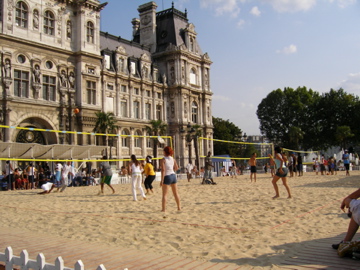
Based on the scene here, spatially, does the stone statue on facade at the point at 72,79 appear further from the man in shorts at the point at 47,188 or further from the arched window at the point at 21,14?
the man in shorts at the point at 47,188

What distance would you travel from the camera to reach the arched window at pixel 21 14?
29.6 metres

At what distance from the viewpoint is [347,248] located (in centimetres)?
484

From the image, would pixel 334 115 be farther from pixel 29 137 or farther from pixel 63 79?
pixel 29 137

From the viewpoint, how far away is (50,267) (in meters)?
3.79

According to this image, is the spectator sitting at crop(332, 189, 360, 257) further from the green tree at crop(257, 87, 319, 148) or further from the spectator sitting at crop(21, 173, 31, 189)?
the green tree at crop(257, 87, 319, 148)

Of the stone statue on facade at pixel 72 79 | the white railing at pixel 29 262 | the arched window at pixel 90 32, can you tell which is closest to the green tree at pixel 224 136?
the arched window at pixel 90 32

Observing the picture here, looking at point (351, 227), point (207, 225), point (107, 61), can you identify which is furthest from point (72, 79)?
point (351, 227)

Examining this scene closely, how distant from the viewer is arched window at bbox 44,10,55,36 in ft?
104

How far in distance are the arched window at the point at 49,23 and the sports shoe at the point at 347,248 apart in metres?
32.1

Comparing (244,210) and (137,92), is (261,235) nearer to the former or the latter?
(244,210)

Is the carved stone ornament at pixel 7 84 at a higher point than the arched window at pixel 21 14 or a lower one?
lower

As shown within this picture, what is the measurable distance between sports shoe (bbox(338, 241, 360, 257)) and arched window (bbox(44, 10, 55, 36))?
32.1 m

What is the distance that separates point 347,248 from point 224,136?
2554 inches

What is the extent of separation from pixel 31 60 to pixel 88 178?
11680mm
